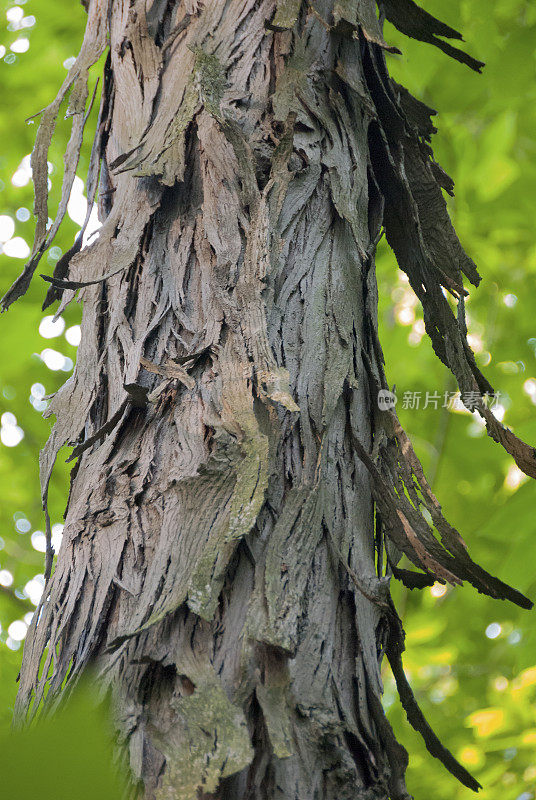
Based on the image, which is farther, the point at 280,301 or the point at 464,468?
the point at 464,468

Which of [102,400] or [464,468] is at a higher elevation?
[464,468]

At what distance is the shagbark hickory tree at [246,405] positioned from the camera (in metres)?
0.64

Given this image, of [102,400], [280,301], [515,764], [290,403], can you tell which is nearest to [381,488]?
[290,403]

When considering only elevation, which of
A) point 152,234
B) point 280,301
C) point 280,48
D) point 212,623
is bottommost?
point 212,623

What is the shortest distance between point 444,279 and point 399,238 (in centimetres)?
11

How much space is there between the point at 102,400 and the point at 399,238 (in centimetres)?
62

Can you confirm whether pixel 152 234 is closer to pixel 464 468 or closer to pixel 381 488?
pixel 381 488

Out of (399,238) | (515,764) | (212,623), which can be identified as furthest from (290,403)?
(515,764)

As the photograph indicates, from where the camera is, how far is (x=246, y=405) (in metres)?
0.80

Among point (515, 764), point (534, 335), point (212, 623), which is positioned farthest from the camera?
point (534, 335)

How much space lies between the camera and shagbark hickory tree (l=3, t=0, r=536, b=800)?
2.10 feet

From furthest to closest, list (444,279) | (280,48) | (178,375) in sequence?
(444,279) → (280,48) → (178,375)

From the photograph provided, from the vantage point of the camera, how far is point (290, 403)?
762 mm

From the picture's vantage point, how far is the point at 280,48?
3.64 feet
